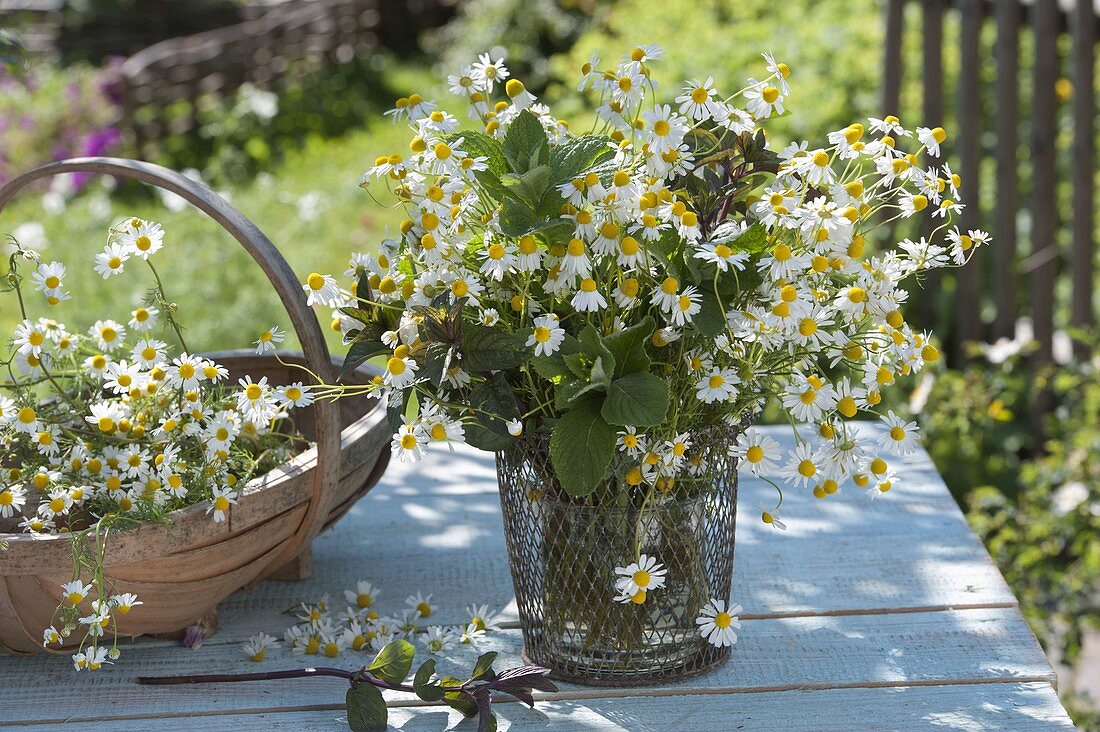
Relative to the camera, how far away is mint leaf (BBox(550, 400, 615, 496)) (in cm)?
107

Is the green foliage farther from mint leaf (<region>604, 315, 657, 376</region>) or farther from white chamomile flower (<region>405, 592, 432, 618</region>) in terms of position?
mint leaf (<region>604, 315, 657, 376</region>)

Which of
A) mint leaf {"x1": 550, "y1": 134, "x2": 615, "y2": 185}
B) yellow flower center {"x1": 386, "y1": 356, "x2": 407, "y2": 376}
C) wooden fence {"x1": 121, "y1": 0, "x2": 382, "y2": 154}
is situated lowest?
yellow flower center {"x1": 386, "y1": 356, "x2": 407, "y2": 376}

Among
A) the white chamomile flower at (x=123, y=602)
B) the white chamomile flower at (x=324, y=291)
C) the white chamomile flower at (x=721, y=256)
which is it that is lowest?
the white chamomile flower at (x=123, y=602)

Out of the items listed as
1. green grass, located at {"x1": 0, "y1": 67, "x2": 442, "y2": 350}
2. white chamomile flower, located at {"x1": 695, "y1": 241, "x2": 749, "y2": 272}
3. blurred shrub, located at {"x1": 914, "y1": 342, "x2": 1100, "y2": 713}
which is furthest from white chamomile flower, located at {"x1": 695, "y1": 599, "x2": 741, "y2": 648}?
green grass, located at {"x1": 0, "y1": 67, "x2": 442, "y2": 350}

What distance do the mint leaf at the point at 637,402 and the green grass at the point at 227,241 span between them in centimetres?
233

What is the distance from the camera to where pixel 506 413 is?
1097 millimetres

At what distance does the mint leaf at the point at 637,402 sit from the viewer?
3.39 feet

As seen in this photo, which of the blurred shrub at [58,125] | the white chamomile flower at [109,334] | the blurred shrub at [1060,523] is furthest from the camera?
the blurred shrub at [58,125]

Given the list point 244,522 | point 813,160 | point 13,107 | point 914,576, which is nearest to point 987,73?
point 914,576

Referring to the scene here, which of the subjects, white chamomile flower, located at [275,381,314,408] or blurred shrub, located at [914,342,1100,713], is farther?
blurred shrub, located at [914,342,1100,713]

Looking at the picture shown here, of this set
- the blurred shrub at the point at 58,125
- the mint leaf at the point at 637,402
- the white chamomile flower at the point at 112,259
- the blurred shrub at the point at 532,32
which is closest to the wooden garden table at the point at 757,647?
the mint leaf at the point at 637,402

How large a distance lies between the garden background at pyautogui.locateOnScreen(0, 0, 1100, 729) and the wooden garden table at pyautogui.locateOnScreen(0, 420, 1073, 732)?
13cm

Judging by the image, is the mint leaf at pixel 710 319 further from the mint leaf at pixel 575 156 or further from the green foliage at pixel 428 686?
the green foliage at pixel 428 686

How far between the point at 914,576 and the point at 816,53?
3.03 meters
